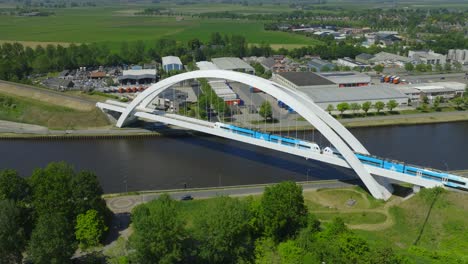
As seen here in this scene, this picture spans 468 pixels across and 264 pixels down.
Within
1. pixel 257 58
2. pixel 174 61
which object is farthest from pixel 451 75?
pixel 174 61

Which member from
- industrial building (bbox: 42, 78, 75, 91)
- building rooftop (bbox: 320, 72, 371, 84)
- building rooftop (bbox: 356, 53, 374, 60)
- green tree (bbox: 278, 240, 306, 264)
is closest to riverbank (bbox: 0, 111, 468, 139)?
building rooftop (bbox: 320, 72, 371, 84)

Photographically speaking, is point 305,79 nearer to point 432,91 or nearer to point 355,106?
point 355,106

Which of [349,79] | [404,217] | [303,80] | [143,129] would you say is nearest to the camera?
[404,217]

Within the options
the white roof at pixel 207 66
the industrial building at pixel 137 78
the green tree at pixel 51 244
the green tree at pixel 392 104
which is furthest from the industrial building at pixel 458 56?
the green tree at pixel 51 244

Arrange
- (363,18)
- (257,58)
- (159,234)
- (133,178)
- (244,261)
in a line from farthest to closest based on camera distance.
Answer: (363,18)
(257,58)
(133,178)
(244,261)
(159,234)

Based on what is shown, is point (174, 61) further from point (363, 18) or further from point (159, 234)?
point (363, 18)

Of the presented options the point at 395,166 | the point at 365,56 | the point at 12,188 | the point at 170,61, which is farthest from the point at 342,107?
the point at 365,56

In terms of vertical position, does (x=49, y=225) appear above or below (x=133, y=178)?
above
